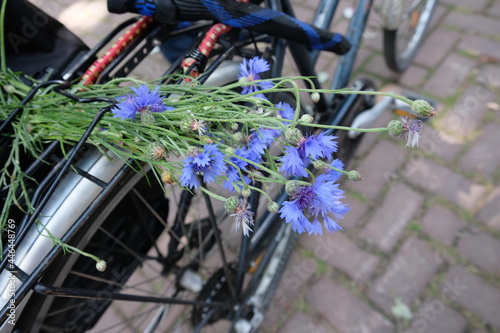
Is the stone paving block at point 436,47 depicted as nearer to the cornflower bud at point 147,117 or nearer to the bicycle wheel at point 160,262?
the bicycle wheel at point 160,262

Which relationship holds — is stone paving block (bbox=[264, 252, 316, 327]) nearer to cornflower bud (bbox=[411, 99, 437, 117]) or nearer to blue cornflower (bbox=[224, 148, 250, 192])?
blue cornflower (bbox=[224, 148, 250, 192])

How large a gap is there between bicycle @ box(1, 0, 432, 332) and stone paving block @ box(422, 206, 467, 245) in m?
0.55

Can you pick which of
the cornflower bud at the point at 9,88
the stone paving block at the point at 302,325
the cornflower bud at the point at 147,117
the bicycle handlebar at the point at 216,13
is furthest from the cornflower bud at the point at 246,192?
the stone paving block at the point at 302,325

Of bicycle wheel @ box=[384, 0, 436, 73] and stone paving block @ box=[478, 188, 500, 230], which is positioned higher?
bicycle wheel @ box=[384, 0, 436, 73]

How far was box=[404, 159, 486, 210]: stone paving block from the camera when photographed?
211cm

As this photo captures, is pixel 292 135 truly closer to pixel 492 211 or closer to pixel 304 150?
pixel 304 150

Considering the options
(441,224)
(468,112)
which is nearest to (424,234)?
(441,224)

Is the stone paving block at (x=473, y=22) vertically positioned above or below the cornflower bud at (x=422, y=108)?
above

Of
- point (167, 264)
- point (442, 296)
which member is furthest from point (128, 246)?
point (442, 296)

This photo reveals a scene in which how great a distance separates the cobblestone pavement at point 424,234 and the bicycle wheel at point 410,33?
0.14m

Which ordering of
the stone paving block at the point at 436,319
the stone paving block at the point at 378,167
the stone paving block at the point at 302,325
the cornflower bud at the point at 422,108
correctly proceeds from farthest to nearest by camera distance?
the stone paving block at the point at 378,167 → the stone paving block at the point at 302,325 → the stone paving block at the point at 436,319 → the cornflower bud at the point at 422,108

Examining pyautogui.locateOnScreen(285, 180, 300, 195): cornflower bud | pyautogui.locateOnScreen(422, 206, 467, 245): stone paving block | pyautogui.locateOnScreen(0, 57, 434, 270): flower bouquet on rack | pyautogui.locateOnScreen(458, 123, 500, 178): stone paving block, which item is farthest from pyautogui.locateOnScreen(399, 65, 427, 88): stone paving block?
pyautogui.locateOnScreen(285, 180, 300, 195): cornflower bud

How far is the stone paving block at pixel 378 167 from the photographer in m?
2.26

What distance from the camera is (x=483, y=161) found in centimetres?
220
